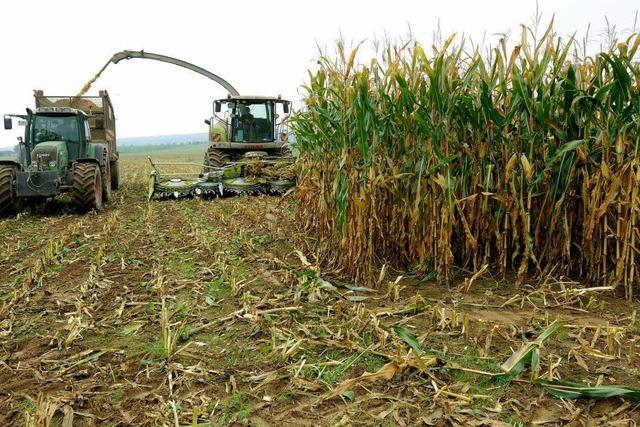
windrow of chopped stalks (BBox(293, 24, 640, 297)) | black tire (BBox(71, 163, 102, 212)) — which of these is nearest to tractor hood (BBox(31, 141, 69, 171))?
black tire (BBox(71, 163, 102, 212))

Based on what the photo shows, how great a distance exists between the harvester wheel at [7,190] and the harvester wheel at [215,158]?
15.5ft

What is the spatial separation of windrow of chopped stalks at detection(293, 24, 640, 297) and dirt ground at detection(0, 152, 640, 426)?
0.33m

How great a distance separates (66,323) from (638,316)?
4.49m

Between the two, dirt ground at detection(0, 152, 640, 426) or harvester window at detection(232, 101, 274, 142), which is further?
harvester window at detection(232, 101, 274, 142)

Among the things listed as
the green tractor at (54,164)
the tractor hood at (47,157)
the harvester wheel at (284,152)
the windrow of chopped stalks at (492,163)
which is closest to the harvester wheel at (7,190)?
the green tractor at (54,164)

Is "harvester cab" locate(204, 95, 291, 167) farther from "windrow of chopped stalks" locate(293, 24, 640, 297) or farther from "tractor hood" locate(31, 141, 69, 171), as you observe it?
"windrow of chopped stalks" locate(293, 24, 640, 297)

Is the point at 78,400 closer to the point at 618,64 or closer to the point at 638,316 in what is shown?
the point at 638,316

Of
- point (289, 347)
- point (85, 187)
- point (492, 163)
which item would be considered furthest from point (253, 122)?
point (289, 347)

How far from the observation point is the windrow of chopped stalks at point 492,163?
423 centimetres

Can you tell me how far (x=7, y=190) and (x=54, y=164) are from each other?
965 millimetres

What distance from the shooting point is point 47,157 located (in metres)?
10.1

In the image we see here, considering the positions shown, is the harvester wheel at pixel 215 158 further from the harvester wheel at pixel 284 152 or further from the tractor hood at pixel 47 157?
the tractor hood at pixel 47 157

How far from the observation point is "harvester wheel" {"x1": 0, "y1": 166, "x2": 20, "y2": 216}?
31.7 ft

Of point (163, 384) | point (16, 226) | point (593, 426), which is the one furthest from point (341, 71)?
point (16, 226)
